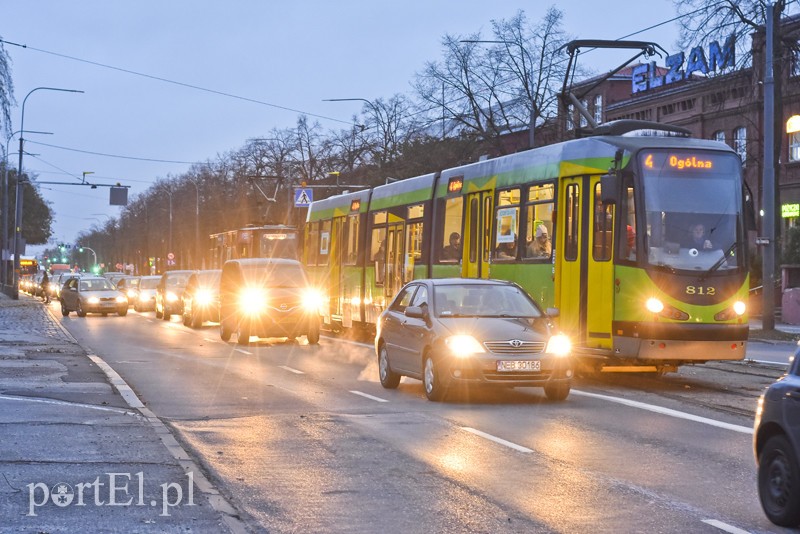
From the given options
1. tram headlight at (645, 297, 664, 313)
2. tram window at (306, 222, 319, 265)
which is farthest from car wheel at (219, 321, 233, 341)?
tram headlight at (645, 297, 664, 313)

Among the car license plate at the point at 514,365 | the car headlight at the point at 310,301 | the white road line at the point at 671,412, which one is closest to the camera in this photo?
the white road line at the point at 671,412

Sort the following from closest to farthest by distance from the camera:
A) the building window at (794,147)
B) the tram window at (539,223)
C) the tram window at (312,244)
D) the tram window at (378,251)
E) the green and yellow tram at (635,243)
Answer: the green and yellow tram at (635,243) → the tram window at (539,223) → the tram window at (378,251) → the tram window at (312,244) → the building window at (794,147)

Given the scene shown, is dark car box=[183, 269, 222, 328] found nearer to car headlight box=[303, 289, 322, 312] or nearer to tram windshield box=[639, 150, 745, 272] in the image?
car headlight box=[303, 289, 322, 312]

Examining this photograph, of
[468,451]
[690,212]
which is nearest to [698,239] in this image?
[690,212]

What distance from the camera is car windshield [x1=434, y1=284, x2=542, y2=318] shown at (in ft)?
51.0

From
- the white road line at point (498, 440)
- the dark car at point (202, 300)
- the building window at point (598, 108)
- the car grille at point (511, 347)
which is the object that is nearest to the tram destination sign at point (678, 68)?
the building window at point (598, 108)

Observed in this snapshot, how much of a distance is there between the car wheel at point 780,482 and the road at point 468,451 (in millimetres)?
137

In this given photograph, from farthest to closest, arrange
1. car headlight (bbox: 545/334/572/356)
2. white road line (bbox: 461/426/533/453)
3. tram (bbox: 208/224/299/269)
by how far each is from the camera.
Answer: tram (bbox: 208/224/299/269) < car headlight (bbox: 545/334/572/356) < white road line (bbox: 461/426/533/453)

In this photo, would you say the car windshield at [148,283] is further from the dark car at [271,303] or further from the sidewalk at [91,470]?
the sidewalk at [91,470]

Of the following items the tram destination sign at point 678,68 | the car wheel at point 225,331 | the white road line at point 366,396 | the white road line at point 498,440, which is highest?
the tram destination sign at point 678,68

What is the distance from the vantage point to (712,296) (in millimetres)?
16844

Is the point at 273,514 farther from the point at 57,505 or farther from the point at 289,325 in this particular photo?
the point at 289,325

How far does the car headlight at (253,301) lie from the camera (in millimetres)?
27203

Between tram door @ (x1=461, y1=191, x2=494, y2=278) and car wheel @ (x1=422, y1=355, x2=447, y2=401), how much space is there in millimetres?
6386
